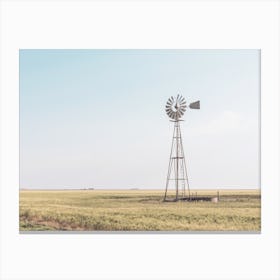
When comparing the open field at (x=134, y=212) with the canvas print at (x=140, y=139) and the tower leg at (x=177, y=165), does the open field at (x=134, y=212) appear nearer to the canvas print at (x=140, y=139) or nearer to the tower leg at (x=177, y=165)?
the canvas print at (x=140, y=139)

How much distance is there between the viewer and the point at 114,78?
799 cm

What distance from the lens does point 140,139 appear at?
7.98 m

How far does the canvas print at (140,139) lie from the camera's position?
7883 mm

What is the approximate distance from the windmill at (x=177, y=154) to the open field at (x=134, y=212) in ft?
0.65

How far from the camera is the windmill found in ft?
25.7

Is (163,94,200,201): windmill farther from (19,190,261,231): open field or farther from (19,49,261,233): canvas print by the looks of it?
(19,190,261,231): open field

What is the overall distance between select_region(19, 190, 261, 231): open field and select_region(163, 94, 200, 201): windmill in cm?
20

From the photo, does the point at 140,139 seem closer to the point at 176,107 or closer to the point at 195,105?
the point at 176,107
